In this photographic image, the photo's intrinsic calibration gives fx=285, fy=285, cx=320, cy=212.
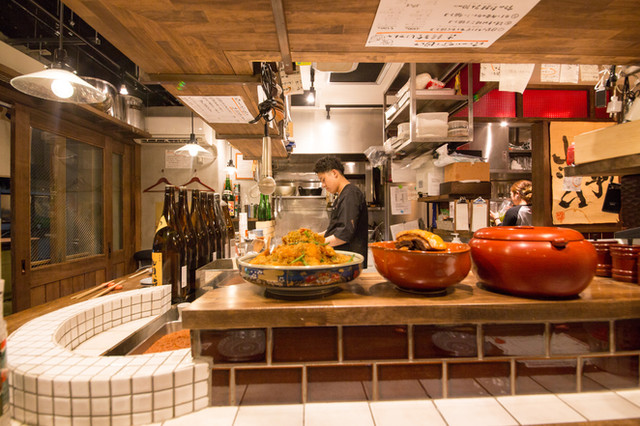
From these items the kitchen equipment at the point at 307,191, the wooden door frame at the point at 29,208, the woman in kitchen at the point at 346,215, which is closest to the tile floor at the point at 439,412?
the woman in kitchen at the point at 346,215

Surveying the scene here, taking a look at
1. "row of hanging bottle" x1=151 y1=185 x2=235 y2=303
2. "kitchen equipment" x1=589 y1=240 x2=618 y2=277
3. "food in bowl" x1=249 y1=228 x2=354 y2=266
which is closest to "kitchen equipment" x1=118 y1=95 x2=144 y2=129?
"row of hanging bottle" x1=151 y1=185 x2=235 y2=303

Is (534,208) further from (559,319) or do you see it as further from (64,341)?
(64,341)

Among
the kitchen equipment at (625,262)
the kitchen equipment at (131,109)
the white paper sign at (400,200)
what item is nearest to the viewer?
the kitchen equipment at (625,262)

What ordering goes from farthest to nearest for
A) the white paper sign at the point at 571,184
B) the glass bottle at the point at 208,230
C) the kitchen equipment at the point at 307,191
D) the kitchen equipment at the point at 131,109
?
the kitchen equipment at the point at 307,191 < the kitchen equipment at the point at 131,109 < the white paper sign at the point at 571,184 < the glass bottle at the point at 208,230

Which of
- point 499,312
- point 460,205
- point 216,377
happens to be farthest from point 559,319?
point 460,205

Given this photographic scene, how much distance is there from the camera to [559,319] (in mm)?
760

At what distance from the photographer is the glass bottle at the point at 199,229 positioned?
1752 mm

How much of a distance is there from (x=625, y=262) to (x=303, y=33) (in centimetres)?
132

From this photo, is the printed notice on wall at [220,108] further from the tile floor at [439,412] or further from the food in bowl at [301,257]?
the tile floor at [439,412]

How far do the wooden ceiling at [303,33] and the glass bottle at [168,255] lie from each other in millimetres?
696

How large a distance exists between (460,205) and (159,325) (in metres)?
3.00

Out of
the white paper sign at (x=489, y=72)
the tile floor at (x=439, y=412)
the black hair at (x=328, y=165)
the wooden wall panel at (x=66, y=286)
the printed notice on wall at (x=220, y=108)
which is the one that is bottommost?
the wooden wall panel at (x=66, y=286)

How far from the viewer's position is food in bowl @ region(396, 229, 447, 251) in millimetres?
823

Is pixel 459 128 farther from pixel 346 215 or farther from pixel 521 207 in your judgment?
pixel 346 215
